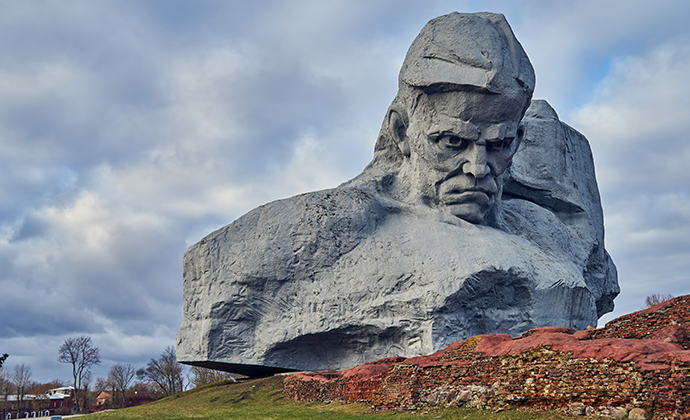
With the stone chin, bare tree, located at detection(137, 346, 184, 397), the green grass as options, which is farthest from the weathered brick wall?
bare tree, located at detection(137, 346, 184, 397)

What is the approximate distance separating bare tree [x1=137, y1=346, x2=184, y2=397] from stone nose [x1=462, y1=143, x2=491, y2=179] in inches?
883

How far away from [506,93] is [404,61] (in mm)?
2592

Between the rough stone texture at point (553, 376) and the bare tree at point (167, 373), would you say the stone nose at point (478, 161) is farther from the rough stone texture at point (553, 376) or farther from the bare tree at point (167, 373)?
the bare tree at point (167, 373)

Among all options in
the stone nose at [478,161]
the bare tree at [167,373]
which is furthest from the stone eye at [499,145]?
the bare tree at [167,373]

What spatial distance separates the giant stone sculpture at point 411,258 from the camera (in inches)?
473

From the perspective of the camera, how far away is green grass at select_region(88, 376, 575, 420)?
7789 millimetres

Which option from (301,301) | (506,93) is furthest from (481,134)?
(301,301)

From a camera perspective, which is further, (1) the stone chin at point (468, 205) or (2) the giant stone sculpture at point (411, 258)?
(1) the stone chin at point (468, 205)

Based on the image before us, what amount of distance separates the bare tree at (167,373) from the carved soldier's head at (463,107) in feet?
70.3

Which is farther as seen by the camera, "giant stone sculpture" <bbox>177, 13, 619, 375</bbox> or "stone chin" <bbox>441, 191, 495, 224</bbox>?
"stone chin" <bbox>441, 191, 495, 224</bbox>

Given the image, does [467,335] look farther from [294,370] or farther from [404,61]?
[404,61]

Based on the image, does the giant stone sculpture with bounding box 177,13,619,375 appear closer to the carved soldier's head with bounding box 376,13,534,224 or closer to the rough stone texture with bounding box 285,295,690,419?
the carved soldier's head with bounding box 376,13,534,224

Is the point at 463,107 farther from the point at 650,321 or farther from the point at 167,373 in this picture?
the point at 167,373

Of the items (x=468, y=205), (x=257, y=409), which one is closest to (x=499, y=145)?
(x=468, y=205)
